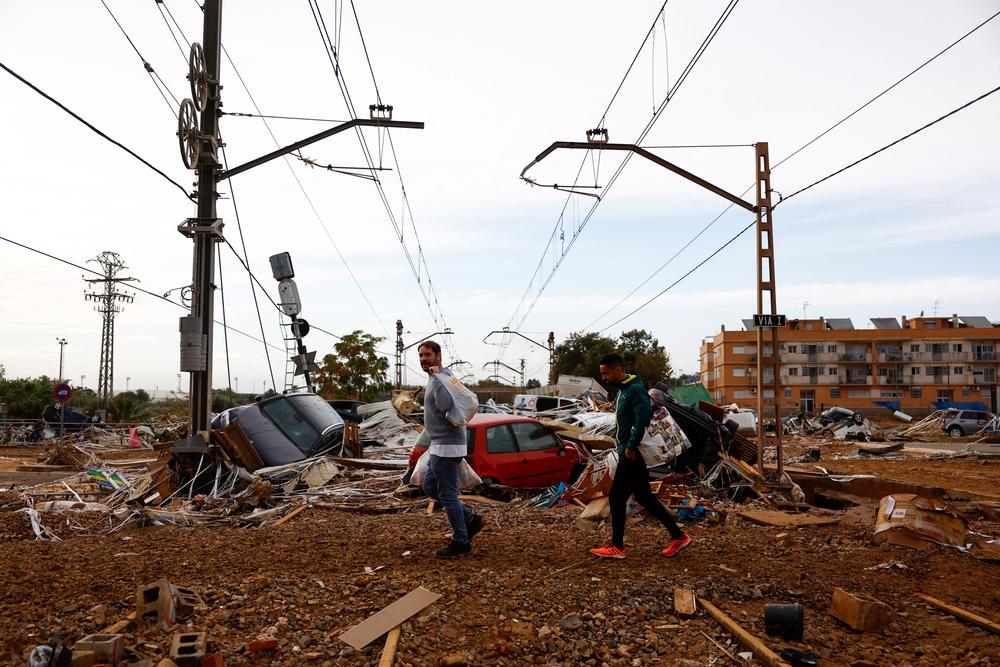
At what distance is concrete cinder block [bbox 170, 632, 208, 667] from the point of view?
389cm

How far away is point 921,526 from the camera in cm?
694

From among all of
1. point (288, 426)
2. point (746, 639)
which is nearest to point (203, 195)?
point (288, 426)

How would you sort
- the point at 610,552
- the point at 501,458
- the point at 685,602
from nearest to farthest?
the point at 685,602 < the point at 610,552 < the point at 501,458

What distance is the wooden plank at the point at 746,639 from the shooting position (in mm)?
4059

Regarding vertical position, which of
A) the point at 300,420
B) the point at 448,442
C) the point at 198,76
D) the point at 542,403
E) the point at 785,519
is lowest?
the point at 785,519

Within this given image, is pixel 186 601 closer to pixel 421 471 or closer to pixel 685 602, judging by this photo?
pixel 421 471

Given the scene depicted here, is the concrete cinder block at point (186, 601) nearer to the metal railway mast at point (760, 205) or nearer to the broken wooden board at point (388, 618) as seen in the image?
the broken wooden board at point (388, 618)

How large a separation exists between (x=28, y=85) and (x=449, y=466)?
6.02 m

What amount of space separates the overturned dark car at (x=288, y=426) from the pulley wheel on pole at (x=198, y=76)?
4.72 m

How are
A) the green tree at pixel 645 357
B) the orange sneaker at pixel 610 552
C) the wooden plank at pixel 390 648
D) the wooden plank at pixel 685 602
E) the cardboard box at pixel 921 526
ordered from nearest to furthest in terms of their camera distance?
the wooden plank at pixel 390 648
the wooden plank at pixel 685 602
the orange sneaker at pixel 610 552
the cardboard box at pixel 921 526
the green tree at pixel 645 357

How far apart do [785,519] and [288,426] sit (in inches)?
312

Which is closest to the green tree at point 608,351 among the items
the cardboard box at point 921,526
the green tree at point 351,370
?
the green tree at point 351,370

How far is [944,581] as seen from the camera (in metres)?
5.80

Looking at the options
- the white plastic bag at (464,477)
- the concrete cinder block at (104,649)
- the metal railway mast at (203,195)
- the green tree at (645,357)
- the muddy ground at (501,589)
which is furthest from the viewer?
the green tree at (645,357)
